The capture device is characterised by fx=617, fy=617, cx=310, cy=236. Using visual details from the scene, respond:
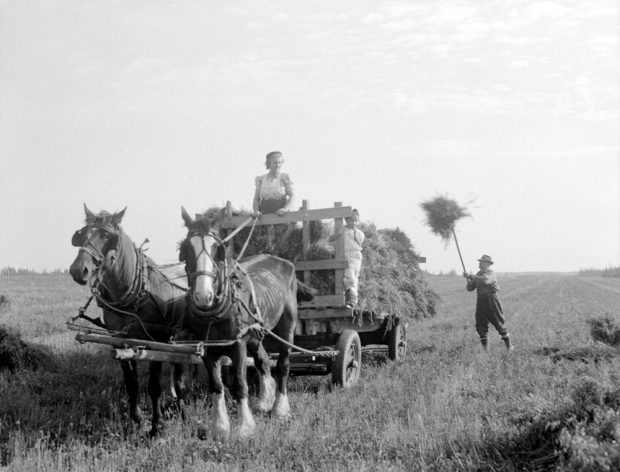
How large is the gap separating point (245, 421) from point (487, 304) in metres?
7.26

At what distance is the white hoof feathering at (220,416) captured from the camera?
5867mm

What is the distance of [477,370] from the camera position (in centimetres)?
876

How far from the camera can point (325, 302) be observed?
8.40 meters

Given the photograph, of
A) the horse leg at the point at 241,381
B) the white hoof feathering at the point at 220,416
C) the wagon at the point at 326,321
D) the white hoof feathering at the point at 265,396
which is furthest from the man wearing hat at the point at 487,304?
the white hoof feathering at the point at 220,416

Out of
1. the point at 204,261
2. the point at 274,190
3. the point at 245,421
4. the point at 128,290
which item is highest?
the point at 274,190

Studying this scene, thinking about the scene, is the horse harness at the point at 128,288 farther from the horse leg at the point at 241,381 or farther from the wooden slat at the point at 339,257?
the wooden slat at the point at 339,257

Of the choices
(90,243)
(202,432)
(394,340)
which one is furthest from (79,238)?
(394,340)

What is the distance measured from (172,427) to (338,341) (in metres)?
2.73

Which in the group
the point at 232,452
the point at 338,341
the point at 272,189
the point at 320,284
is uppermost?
the point at 272,189

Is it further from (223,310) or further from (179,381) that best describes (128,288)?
(179,381)

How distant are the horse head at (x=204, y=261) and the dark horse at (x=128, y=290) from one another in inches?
27.2

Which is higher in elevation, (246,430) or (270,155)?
(270,155)

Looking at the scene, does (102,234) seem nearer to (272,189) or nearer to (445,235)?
(272,189)

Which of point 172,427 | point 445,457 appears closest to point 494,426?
point 445,457
